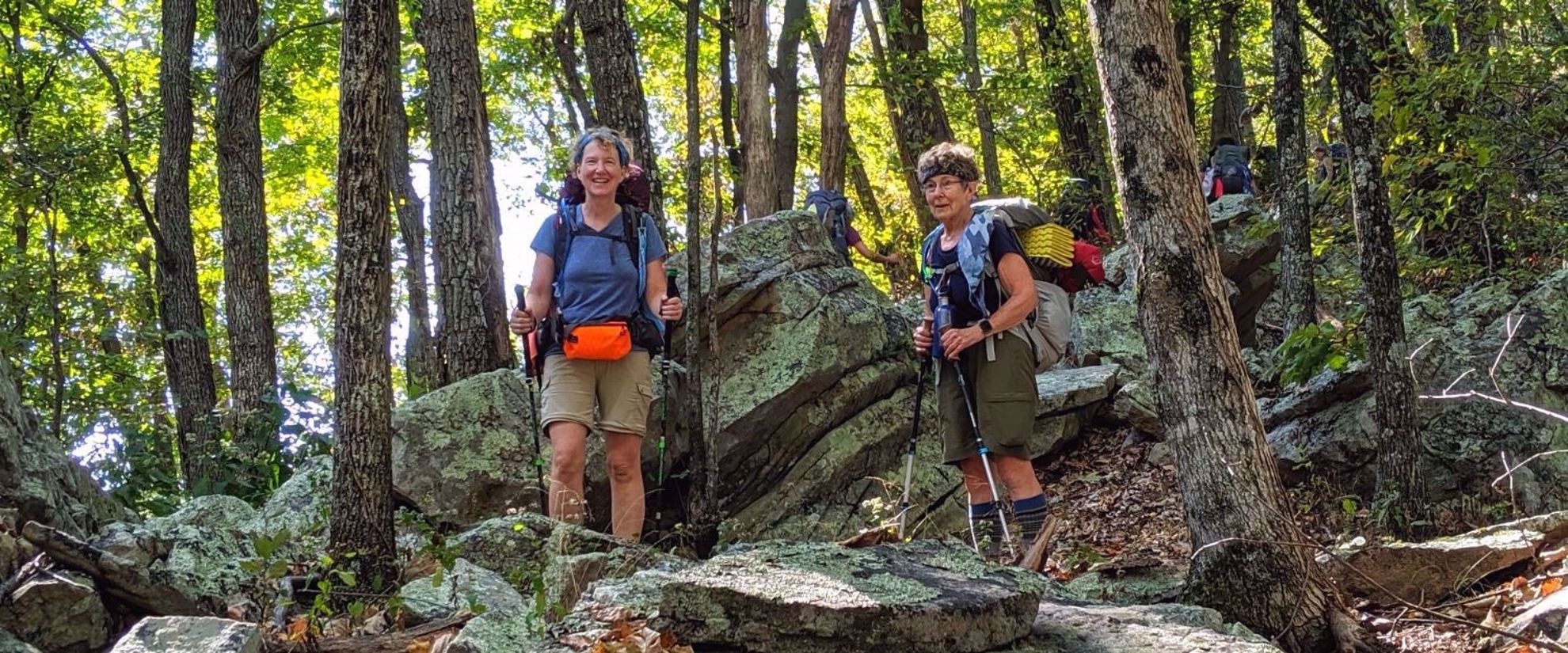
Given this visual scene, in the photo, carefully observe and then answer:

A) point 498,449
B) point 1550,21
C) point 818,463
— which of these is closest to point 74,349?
point 498,449

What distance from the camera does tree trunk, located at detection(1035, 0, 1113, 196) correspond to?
16.0 metres

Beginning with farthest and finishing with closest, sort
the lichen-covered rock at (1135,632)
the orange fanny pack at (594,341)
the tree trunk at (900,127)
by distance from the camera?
the tree trunk at (900,127)
the orange fanny pack at (594,341)
the lichen-covered rock at (1135,632)

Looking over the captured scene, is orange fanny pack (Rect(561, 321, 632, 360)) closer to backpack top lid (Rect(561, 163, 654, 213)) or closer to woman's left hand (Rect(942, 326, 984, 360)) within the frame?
backpack top lid (Rect(561, 163, 654, 213))

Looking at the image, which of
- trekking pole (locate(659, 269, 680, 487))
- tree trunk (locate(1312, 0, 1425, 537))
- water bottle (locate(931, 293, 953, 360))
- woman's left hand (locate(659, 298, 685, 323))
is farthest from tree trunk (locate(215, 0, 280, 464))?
tree trunk (locate(1312, 0, 1425, 537))

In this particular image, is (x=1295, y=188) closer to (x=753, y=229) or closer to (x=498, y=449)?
(x=753, y=229)

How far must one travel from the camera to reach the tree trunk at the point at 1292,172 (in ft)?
33.9

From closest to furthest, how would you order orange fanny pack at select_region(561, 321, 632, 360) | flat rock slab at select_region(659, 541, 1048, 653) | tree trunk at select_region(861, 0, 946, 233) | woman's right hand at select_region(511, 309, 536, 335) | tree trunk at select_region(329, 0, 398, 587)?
flat rock slab at select_region(659, 541, 1048, 653)
tree trunk at select_region(329, 0, 398, 587)
orange fanny pack at select_region(561, 321, 632, 360)
woman's right hand at select_region(511, 309, 536, 335)
tree trunk at select_region(861, 0, 946, 233)

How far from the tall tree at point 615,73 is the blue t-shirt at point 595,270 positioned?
1858 millimetres

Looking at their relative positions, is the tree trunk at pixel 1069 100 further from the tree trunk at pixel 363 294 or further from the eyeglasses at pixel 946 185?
the tree trunk at pixel 363 294

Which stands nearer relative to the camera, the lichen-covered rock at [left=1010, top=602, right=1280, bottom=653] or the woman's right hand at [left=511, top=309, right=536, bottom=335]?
the lichen-covered rock at [left=1010, top=602, right=1280, bottom=653]

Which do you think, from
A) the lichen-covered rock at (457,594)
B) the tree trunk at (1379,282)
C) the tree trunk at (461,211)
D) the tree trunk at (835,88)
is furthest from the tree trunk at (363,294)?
the tree trunk at (835,88)

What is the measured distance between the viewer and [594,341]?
6.41m

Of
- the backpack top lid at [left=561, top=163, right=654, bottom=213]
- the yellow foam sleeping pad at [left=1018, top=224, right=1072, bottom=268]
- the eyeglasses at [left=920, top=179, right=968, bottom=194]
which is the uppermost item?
the backpack top lid at [left=561, top=163, right=654, bottom=213]

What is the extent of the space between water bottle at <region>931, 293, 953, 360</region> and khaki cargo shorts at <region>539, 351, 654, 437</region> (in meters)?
1.66
